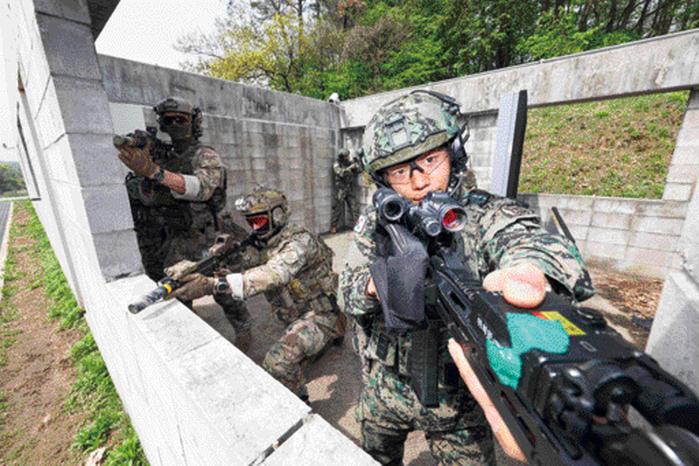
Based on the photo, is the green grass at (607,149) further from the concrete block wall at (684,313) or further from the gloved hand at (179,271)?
the gloved hand at (179,271)


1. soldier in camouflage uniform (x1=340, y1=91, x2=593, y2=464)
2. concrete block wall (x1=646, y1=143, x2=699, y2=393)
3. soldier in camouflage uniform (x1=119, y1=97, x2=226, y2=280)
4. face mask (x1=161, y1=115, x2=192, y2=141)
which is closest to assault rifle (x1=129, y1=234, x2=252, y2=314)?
soldier in camouflage uniform (x1=119, y1=97, x2=226, y2=280)

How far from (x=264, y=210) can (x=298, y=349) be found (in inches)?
51.5

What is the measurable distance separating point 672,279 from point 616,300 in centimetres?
490

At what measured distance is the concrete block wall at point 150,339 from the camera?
84 cm

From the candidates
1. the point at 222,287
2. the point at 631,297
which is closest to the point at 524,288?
the point at 222,287

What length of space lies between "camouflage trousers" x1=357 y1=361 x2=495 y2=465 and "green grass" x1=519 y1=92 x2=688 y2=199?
829 cm

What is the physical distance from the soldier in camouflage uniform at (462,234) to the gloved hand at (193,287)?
4.74 ft

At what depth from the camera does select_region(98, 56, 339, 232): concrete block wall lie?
173 inches

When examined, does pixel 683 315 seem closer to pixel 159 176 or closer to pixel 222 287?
pixel 222 287

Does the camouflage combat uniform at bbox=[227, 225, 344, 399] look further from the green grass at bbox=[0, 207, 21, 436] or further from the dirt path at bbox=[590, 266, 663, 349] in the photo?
the dirt path at bbox=[590, 266, 663, 349]

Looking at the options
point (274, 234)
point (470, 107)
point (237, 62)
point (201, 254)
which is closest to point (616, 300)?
point (470, 107)

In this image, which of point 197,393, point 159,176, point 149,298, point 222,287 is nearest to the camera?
point 197,393

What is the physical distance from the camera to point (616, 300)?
4477mm

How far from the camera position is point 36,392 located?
10.0 ft
